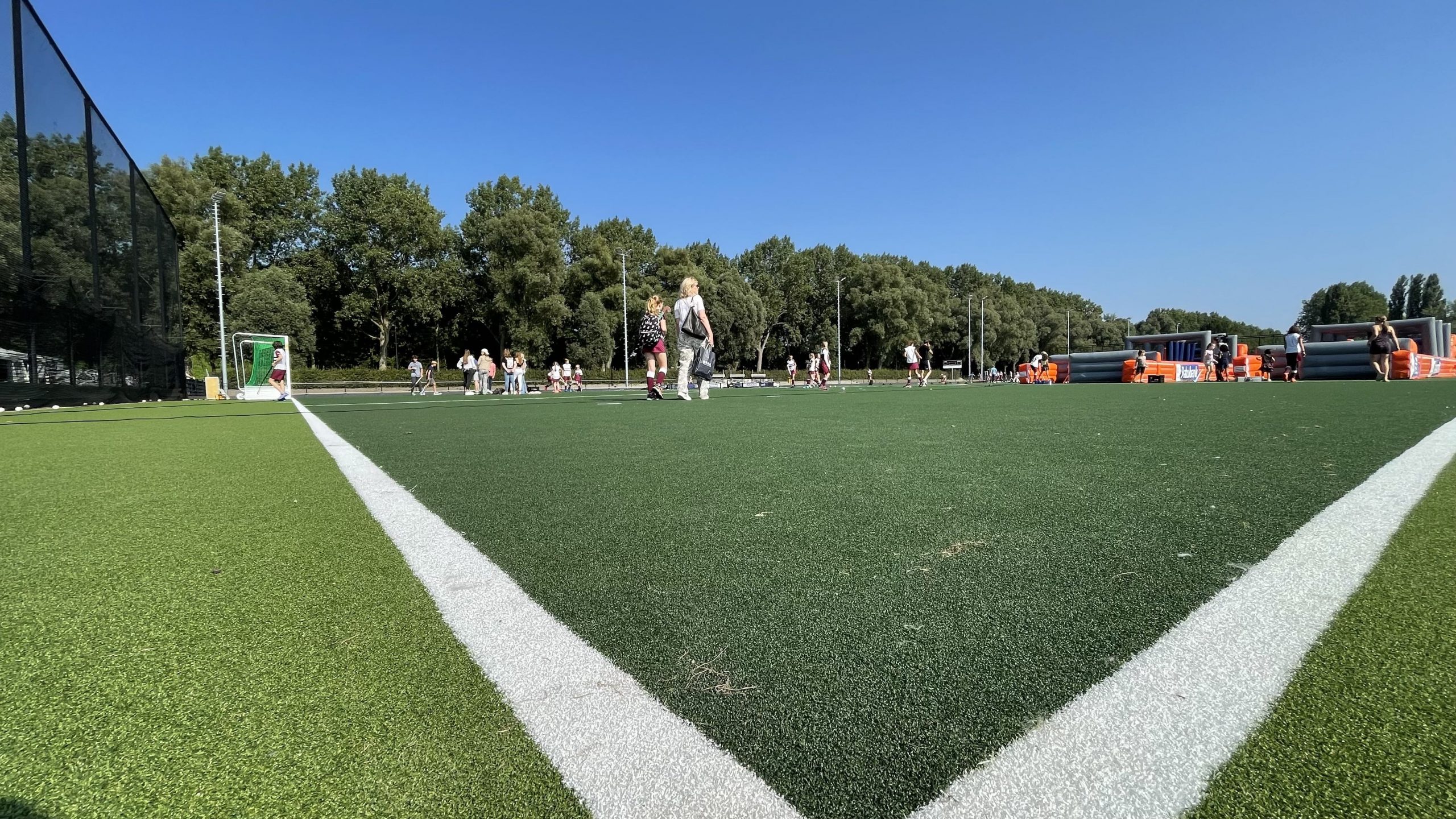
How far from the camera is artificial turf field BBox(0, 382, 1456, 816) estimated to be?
107cm

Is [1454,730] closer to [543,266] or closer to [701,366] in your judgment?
[701,366]

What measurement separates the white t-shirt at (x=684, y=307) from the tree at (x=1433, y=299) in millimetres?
139971

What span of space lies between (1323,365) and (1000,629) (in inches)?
1233

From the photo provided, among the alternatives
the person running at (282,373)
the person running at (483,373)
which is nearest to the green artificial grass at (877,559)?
the person running at (282,373)

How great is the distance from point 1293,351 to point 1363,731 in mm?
28427

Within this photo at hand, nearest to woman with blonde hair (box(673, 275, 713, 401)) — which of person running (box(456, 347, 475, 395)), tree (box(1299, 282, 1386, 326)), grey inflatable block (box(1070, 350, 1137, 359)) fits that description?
person running (box(456, 347, 475, 395))

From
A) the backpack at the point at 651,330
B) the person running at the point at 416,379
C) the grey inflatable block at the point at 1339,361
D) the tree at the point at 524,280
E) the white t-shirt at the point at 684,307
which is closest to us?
the white t-shirt at the point at 684,307

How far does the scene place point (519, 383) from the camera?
27.7 m

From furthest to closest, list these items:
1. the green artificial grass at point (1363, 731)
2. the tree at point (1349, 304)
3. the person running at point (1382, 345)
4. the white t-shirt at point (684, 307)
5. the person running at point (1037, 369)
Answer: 1. the tree at point (1349, 304)
2. the person running at point (1037, 369)
3. the person running at point (1382, 345)
4. the white t-shirt at point (684, 307)
5. the green artificial grass at point (1363, 731)

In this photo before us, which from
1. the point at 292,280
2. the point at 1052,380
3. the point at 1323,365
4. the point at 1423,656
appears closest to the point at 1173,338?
the point at 1052,380

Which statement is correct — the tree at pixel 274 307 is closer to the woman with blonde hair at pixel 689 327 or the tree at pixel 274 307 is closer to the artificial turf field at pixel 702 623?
the woman with blonde hair at pixel 689 327

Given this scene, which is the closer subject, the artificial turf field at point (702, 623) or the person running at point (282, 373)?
the artificial turf field at point (702, 623)

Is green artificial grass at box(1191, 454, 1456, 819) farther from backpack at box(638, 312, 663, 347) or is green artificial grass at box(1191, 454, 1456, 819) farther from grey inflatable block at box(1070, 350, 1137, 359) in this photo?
grey inflatable block at box(1070, 350, 1137, 359)

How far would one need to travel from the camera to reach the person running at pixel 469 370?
87.2 feet
